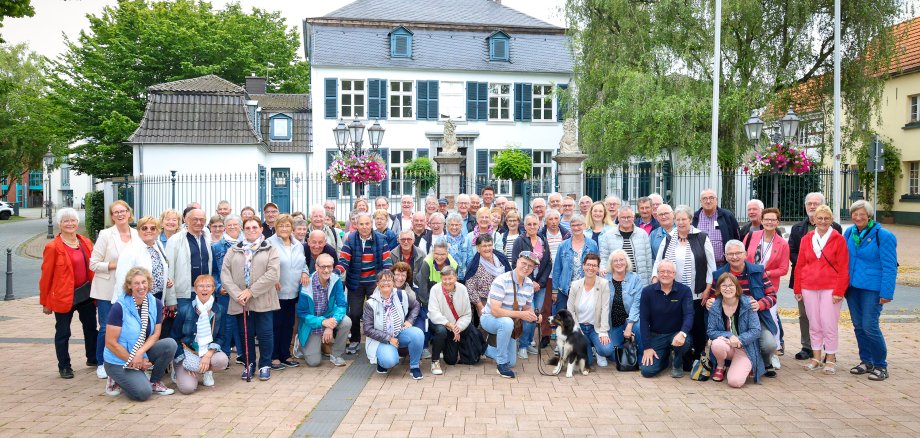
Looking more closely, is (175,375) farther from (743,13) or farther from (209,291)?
(743,13)

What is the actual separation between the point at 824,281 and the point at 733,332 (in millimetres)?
1246

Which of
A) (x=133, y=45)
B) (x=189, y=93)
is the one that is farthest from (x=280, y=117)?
(x=133, y=45)

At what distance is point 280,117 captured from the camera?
33125 mm

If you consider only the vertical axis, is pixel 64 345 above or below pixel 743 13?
below

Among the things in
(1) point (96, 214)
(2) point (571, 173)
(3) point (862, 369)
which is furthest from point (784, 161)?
(1) point (96, 214)

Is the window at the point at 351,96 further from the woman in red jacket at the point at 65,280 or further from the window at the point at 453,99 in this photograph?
the woman in red jacket at the point at 65,280

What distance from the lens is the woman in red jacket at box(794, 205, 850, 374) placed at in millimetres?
7746

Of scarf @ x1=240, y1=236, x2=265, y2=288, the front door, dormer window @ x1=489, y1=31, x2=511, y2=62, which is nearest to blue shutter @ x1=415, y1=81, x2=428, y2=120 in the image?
dormer window @ x1=489, y1=31, x2=511, y2=62

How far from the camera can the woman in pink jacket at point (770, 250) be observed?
8164mm

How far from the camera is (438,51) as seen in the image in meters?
34.1

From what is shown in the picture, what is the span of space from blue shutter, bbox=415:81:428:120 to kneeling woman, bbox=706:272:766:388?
26940 millimetres

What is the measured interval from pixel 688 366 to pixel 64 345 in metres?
6.79

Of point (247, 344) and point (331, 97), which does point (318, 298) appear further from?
point (331, 97)

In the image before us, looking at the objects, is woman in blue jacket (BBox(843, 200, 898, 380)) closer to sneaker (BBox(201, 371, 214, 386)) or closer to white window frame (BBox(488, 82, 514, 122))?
sneaker (BBox(201, 371, 214, 386))
